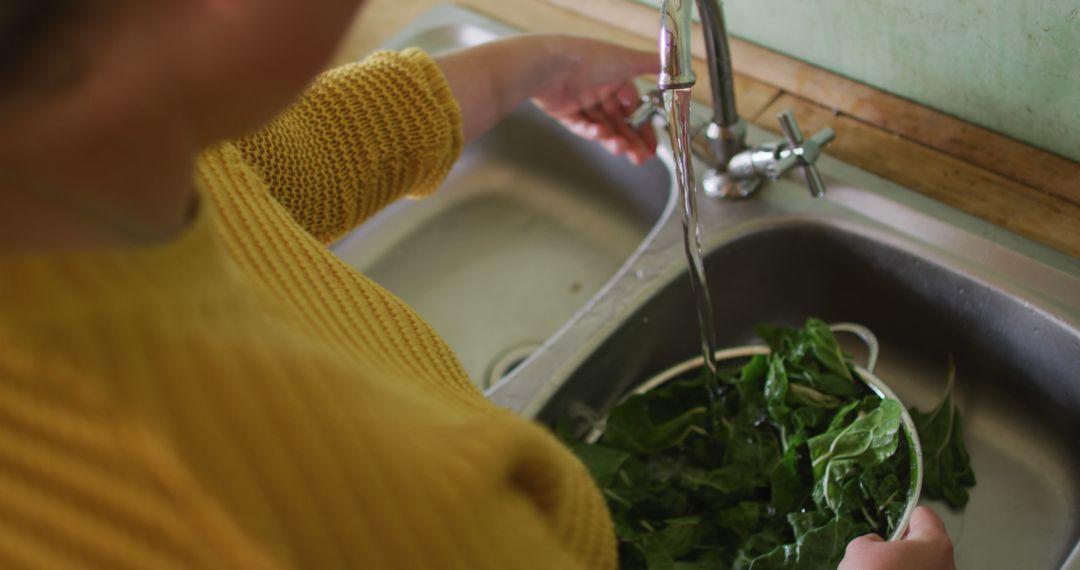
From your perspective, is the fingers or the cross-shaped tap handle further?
the fingers

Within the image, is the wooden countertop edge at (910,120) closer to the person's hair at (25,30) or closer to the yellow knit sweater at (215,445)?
the yellow knit sweater at (215,445)

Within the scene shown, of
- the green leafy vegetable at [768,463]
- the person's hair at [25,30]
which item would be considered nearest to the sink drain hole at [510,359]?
the green leafy vegetable at [768,463]

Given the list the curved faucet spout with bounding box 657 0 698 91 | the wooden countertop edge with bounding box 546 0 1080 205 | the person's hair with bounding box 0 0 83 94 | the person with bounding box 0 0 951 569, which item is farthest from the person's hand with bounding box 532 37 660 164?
the person's hair with bounding box 0 0 83 94

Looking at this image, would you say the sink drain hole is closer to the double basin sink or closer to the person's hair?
the double basin sink

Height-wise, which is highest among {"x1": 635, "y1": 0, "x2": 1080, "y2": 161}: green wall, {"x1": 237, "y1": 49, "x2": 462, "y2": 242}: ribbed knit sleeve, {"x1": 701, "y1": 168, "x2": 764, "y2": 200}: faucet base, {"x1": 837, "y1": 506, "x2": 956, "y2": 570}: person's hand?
{"x1": 237, "y1": 49, "x2": 462, "y2": 242}: ribbed knit sleeve

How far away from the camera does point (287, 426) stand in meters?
0.34

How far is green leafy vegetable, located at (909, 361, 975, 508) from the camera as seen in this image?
81 centimetres

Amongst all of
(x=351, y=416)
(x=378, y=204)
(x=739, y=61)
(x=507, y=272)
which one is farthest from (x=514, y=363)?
(x=351, y=416)

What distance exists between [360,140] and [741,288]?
1.29ft

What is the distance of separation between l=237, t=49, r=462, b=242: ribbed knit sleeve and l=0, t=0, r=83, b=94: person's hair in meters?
0.46

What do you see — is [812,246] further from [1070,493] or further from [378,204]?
[378,204]

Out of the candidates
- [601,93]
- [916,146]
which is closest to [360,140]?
[601,93]

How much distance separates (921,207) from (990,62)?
0.13 meters

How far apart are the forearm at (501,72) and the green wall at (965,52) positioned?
0.70 feet
